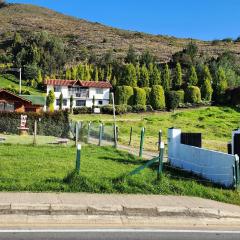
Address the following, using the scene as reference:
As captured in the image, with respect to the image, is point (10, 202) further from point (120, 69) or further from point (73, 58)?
point (73, 58)

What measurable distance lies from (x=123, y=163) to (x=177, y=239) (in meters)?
8.78

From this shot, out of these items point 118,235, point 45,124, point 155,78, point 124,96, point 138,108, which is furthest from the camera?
point 155,78

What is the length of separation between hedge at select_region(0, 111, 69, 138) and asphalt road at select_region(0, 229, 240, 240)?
28472 millimetres

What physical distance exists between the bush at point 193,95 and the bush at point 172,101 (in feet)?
13.9

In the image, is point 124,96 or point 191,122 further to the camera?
point 124,96

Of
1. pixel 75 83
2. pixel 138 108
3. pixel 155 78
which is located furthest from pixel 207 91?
pixel 75 83

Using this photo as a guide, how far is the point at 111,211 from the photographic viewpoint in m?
10.4

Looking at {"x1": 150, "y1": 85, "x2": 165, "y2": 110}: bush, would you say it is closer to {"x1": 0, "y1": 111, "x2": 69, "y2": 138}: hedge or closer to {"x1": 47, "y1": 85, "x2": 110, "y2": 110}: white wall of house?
{"x1": 47, "y1": 85, "x2": 110, "y2": 110}: white wall of house

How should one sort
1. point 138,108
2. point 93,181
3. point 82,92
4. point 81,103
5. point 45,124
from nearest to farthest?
point 93,181
point 45,124
point 138,108
point 82,92
point 81,103

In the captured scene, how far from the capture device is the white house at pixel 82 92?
8812 centimetres

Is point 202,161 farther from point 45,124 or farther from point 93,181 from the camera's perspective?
point 45,124

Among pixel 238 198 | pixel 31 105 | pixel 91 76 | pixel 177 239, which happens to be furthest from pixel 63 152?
pixel 91 76

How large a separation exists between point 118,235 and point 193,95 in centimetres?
7145

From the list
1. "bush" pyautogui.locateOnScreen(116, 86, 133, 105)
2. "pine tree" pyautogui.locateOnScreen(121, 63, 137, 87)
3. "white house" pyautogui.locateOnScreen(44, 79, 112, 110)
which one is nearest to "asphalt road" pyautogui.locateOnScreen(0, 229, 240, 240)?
"bush" pyautogui.locateOnScreen(116, 86, 133, 105)
